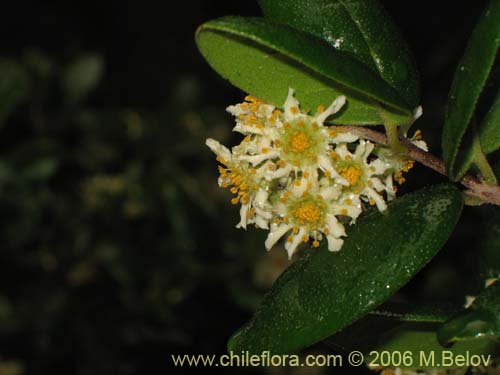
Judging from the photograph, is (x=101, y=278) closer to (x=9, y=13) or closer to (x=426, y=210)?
(x=426, y=210)

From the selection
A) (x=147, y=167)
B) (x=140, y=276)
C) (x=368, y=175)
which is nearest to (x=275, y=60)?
(x=368, y=175)

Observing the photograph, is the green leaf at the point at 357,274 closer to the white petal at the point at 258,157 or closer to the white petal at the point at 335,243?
the white petal at the point at 335,243

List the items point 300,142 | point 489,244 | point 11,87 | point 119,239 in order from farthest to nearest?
point 11,87 < point 119,239 < point 489,244 < point 300,142

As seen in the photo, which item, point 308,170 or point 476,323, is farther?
point 308,170

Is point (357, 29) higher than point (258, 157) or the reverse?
higher

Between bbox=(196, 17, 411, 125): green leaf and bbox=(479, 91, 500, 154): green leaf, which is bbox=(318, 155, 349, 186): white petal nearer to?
bbox=(196, 17, 411, 125): green leaf

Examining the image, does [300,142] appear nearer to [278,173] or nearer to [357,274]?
[278,173]

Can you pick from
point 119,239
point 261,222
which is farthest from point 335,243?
point 119,239

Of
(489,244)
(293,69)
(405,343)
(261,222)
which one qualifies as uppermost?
(293,69)
